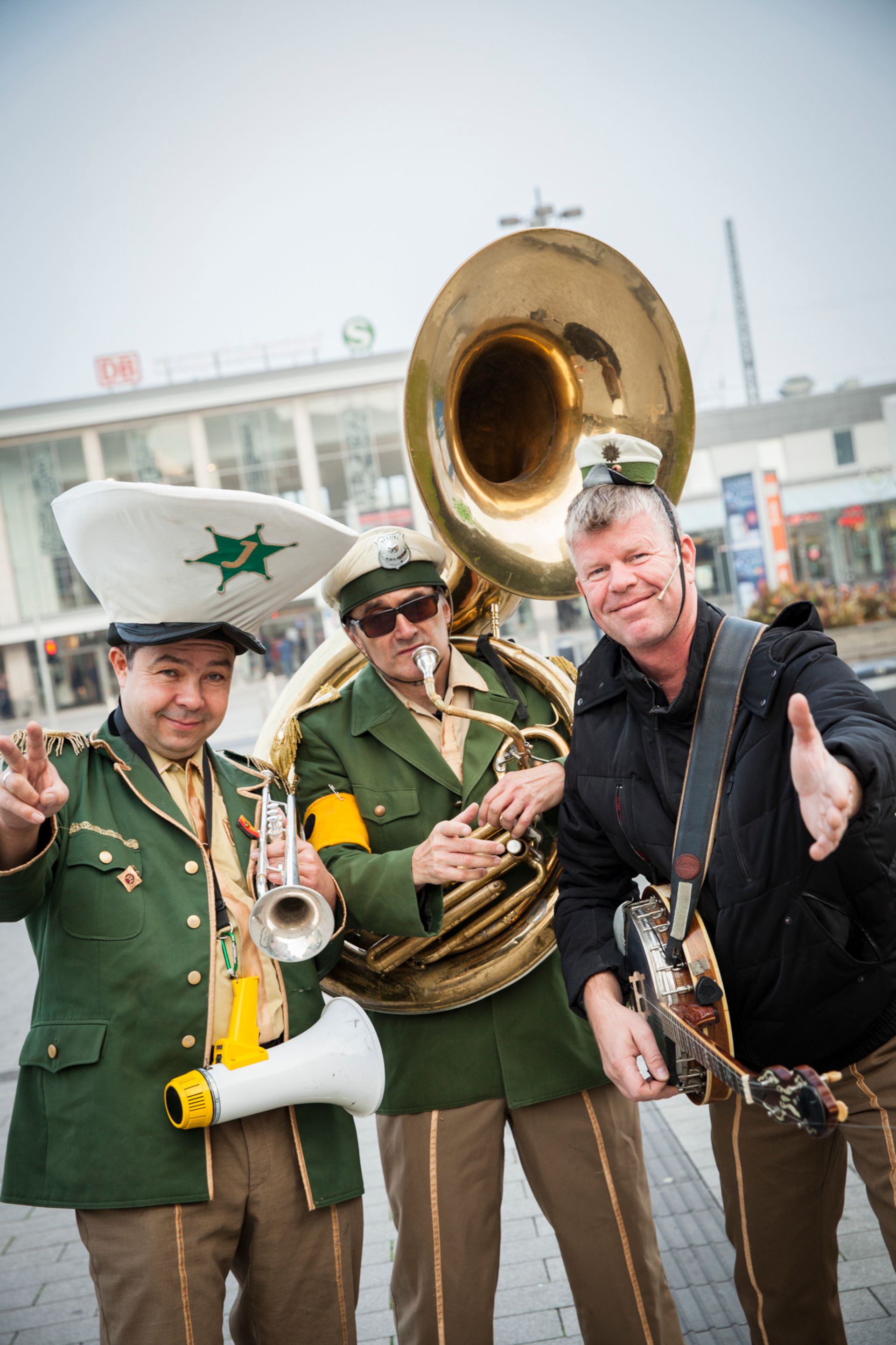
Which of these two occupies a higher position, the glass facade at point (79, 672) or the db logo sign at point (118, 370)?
the db logo sign at point (118, 370)

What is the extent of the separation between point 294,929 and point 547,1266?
7.18 feet

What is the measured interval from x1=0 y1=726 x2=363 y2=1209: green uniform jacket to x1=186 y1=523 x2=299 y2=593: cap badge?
47cm

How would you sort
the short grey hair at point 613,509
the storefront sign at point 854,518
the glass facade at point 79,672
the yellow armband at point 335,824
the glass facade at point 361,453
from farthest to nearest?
the glass facade at point 79,672 → the glass facade at point 361,453 → the storefront sign at point 854,518 → the yellow armband at point 335,824 → the short grey hair at point 613,509

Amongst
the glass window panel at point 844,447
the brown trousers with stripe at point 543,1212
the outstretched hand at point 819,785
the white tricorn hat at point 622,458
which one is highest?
the glass window panel at point 844,447

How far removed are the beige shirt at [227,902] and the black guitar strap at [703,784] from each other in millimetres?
867

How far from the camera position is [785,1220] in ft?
7.26

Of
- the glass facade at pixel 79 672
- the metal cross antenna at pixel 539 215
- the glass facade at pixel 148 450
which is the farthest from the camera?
the glass facade at pixel 148 450

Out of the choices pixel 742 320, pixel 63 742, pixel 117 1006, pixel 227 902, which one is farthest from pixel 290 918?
pixel 742 320

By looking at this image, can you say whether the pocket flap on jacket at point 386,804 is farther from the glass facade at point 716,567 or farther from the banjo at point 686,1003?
the glass facade at point 716,567

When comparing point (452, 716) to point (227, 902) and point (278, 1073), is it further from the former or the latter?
point (278, 1073)

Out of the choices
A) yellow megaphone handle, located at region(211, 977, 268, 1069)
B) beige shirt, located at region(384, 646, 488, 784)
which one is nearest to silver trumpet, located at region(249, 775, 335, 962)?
yellow megaphone handle, located at region(211, 977, 268, 1069)

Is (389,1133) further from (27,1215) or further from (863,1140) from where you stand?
(27,1215)

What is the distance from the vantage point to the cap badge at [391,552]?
2717mm

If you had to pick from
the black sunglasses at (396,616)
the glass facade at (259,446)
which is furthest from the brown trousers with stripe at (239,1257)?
the glass facade at (259,446)
